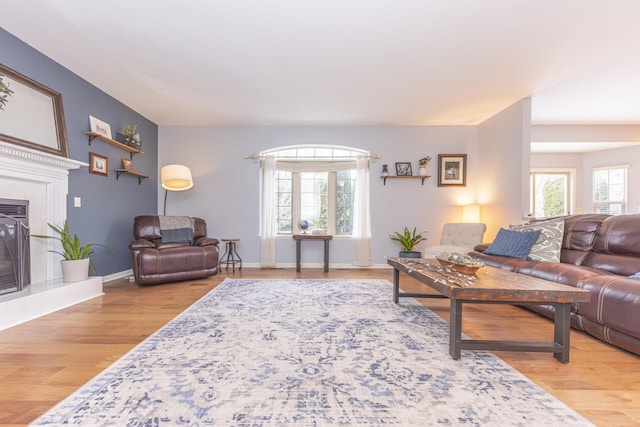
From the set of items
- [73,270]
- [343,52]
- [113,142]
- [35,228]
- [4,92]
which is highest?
[343,52]

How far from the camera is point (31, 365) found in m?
1.66

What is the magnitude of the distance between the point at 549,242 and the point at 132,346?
12.4 feet

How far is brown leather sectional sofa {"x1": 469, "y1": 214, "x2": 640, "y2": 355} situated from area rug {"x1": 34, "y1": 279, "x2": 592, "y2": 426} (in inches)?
34.8

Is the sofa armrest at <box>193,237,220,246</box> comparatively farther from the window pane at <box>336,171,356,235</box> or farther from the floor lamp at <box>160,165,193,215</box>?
the window pane at <box>336,171,356,235</box>

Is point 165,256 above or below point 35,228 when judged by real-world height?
below

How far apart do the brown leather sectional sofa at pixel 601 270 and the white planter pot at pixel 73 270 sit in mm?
4315

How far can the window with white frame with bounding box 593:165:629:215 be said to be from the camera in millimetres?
5828

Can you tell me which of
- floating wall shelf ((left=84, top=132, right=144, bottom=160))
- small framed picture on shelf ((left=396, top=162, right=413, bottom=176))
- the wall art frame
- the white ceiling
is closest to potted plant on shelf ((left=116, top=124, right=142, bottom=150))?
floating wall shelf ((left=84, top=132, right=144, bottom=160))

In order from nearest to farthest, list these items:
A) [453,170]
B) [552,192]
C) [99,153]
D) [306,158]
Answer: [99,153], [453,170], [306,158], [552,192]

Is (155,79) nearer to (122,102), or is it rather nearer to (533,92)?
(122,102)

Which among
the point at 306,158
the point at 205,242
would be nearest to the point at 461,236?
the point at 306,158

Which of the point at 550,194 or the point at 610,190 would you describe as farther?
the point at 550,194

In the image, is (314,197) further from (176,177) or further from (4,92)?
(4,92)

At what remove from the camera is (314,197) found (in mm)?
5328
